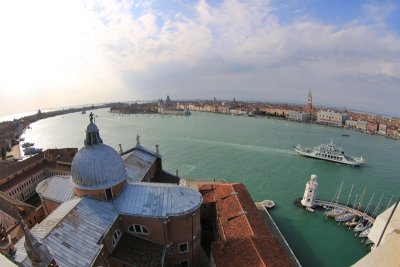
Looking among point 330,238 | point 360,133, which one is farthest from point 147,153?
point 360,133

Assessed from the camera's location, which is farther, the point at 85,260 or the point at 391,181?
the point at 391,181

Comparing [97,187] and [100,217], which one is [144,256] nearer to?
[100,217]

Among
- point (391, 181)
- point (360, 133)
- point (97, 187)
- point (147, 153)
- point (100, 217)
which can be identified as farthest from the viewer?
point (360, 133)

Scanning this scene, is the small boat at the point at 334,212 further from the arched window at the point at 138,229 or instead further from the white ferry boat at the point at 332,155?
the white ferry boat at the point at 332,155

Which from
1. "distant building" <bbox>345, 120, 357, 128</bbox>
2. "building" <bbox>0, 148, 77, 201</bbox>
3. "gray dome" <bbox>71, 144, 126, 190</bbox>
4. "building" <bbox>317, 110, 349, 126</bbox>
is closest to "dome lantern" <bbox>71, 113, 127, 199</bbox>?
"gray dome" <bbox>71, 144, 126, 190</bbox>

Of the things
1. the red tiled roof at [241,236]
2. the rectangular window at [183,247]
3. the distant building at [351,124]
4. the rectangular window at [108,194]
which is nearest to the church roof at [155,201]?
the rectangular window at [108,194]

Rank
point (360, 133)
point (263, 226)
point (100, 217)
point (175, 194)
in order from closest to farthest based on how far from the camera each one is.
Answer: point (100, 217), point (175, 194), point (263, 226), point (360, 133)

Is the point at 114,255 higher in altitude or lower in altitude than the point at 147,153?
lower


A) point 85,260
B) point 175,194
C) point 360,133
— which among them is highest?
point 175,194

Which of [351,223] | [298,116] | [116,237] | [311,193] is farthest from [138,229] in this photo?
[298,116]
